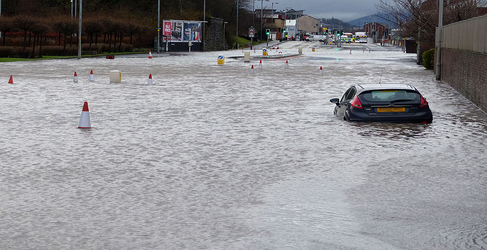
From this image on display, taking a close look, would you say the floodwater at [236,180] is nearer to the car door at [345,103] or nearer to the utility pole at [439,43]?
the car door at [345,103]

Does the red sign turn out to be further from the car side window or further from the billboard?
the car side window

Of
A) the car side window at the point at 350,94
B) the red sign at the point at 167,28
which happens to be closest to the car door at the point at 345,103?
the car side window at the point at 350,94

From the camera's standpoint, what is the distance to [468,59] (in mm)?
26297

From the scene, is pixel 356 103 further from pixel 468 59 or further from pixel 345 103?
pixel 468 59

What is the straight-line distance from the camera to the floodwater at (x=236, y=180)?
299 inches

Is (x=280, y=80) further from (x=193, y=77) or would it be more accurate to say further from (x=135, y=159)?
(x=135, y=159)

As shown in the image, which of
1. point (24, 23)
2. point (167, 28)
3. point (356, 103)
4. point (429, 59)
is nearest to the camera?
point (356, 103)

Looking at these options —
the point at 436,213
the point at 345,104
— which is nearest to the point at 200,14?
the point at 345,104

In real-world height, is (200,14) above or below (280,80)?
above

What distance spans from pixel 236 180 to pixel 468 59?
17759 millimetres

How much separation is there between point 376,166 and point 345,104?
252 inches

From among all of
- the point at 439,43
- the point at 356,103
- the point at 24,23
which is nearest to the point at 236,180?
the point at 356,103

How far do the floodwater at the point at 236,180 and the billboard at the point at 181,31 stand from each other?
6964cm

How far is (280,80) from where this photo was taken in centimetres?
3556
